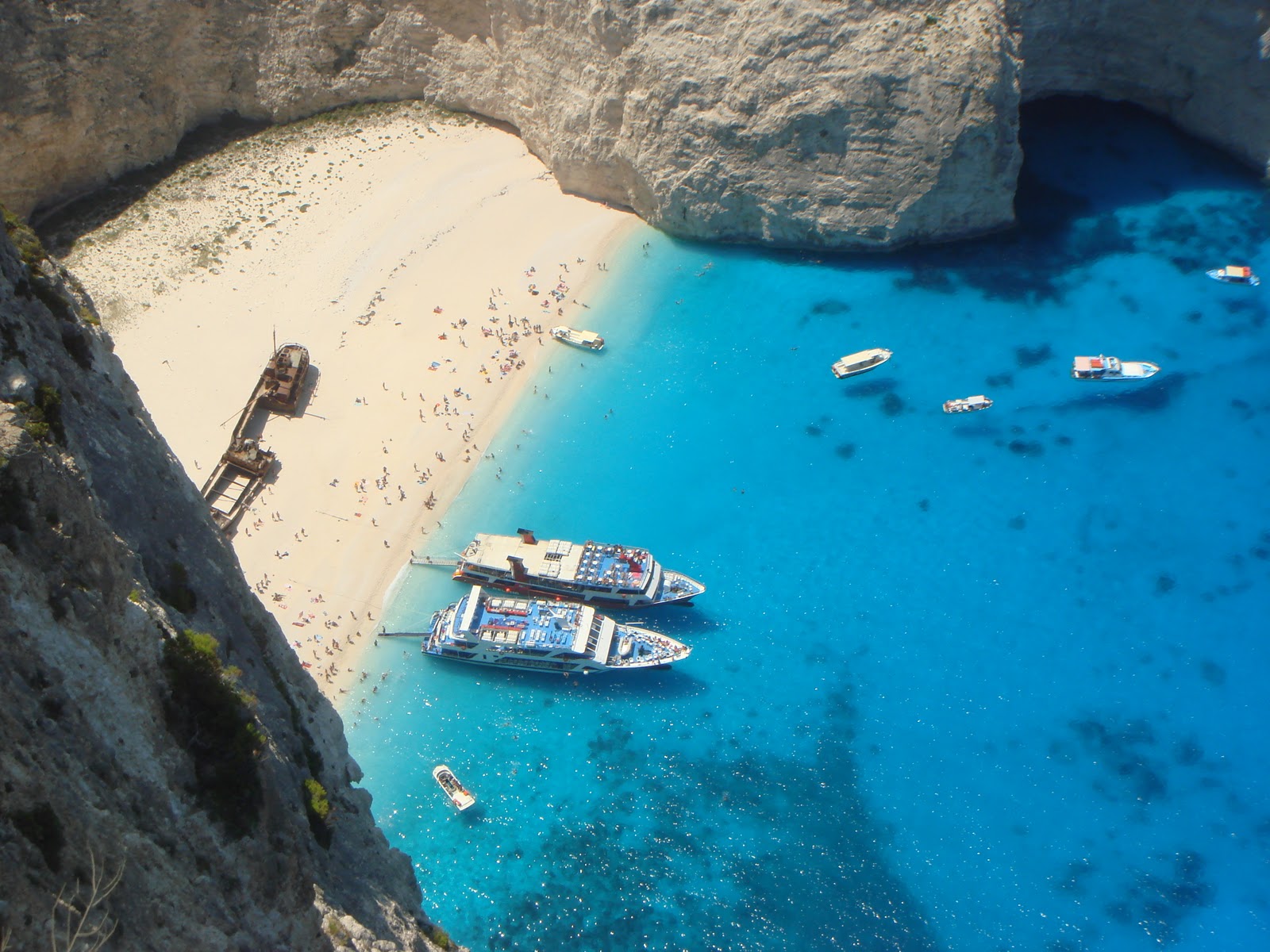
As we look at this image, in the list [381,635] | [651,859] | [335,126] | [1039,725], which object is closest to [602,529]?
[381,635]

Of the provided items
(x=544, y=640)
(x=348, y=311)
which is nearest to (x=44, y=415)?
(x=544, y=640)

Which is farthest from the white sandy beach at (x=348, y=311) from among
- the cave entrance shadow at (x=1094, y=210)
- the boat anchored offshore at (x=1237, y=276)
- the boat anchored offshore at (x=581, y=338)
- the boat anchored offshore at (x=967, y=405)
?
the boat anchored offshore at (x=1237, y=276)

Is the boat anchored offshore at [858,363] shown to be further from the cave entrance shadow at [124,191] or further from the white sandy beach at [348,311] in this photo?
the cave entrance shadow at [124,191]

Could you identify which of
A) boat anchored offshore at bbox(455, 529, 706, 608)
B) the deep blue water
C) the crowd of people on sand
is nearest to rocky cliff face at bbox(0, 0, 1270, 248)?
the deep blue water

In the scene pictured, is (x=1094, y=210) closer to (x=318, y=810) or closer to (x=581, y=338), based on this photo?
(x=581, y=338)

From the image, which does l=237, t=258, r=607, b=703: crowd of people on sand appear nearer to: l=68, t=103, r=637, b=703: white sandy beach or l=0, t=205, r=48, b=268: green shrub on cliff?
l=68, t=103, r=637, b=703: white sandy beach

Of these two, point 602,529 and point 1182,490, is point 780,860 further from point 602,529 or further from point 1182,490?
point 1182,490
